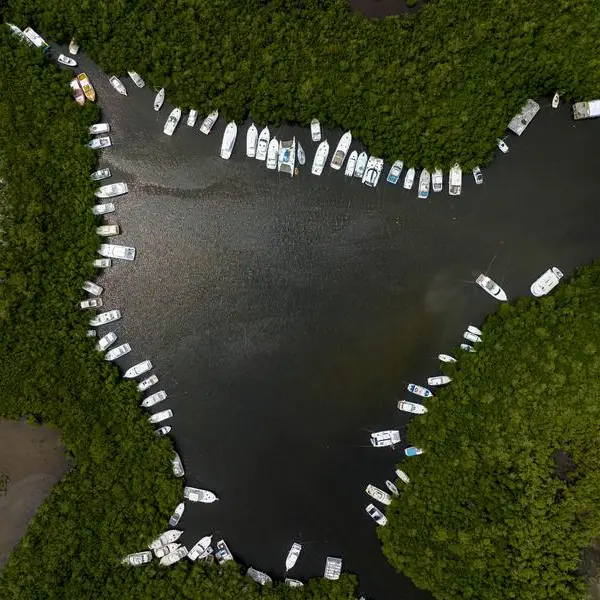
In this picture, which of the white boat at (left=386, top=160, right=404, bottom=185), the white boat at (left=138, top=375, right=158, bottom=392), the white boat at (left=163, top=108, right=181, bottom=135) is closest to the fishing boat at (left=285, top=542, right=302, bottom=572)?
the white boat at (left=138, top=375, right=158, bottom=392)

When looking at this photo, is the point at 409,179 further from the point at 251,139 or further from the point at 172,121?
the point at 172,121

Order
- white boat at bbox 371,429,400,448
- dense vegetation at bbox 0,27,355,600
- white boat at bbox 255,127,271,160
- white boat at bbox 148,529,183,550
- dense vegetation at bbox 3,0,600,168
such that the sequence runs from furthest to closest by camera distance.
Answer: white boat at bbox 371,429,400,448 < white boat at bbox 255,127,271,160 < white boat at bbox 148,529,183,550 < dense vegetation at bbox 0,27,355,600 < dense vegetation at bbox 3,0,600,168

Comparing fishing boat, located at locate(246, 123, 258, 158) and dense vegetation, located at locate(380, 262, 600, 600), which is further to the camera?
fishing boat, located at locate(246, 123, 258, 158)

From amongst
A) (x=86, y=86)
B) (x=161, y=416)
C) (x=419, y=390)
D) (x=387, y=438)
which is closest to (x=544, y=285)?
(x=419, y=390)

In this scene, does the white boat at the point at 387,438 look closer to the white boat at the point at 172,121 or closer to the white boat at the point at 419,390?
the white boat at the point at 419,390

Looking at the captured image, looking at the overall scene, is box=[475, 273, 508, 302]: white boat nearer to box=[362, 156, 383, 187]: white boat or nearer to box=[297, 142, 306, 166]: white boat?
box=[362, 156, 383, 187]: white boat

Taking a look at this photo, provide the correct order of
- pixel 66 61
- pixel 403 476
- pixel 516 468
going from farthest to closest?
pixel 403 476
pixel 66 61
pixel 516 468
